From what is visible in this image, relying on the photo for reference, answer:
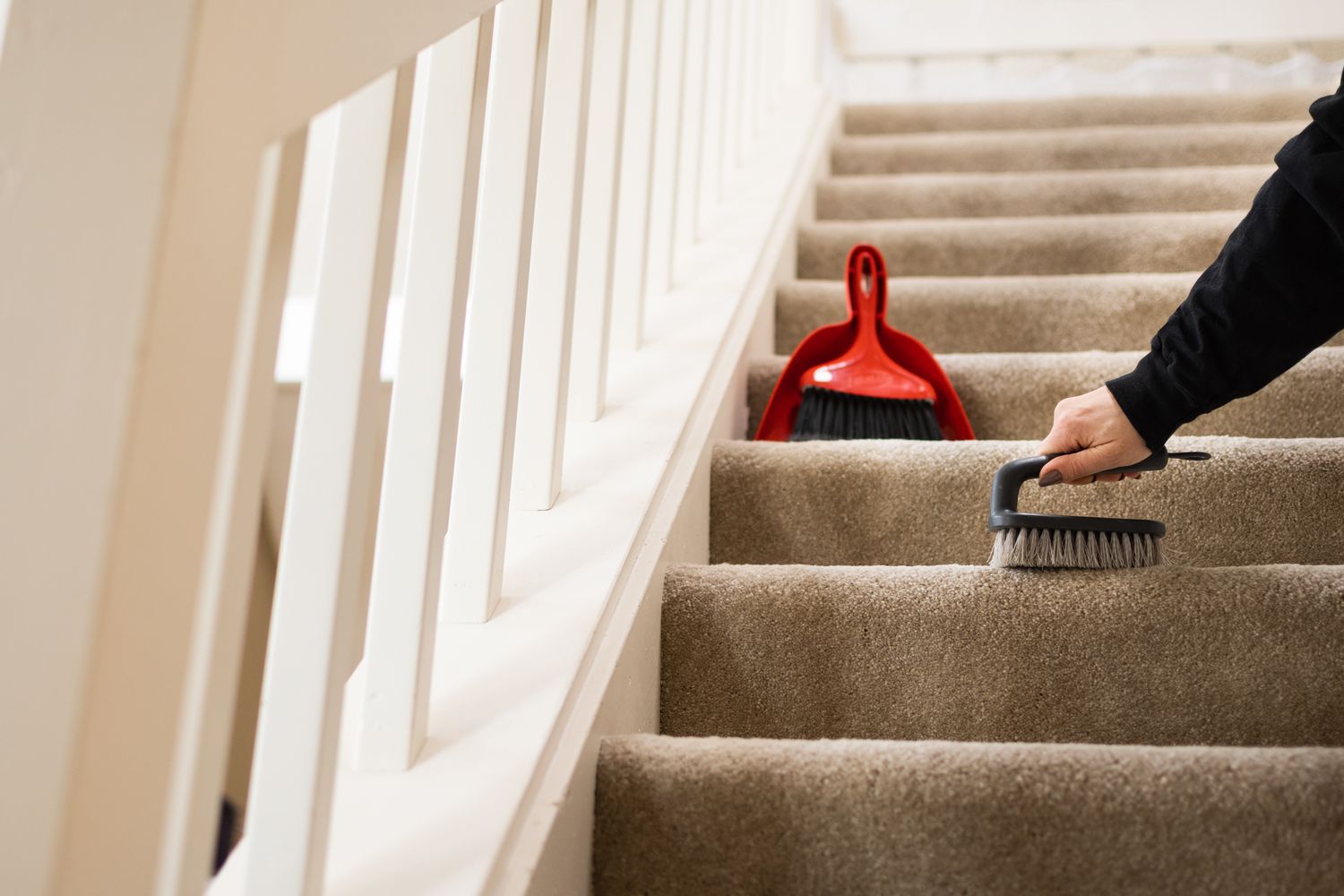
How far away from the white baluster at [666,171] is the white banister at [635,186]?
9 centimetres

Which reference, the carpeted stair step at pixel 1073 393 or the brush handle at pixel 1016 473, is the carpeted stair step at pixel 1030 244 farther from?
the brush handle at pixel 1016 473

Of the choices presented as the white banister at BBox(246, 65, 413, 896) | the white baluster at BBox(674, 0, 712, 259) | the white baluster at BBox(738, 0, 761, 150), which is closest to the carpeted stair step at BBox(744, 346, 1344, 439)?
the white baluster at BBox(674, 0, 712, 259)

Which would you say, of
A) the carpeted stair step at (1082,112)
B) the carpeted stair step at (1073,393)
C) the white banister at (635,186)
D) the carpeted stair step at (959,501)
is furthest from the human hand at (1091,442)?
the carpeted stair step at (1082,112)

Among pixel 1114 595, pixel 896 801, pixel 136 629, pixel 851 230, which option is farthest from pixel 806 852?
pixel 851 230

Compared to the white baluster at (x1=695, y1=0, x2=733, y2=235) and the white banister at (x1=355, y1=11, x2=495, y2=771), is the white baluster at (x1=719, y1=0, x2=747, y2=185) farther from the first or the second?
the white banister at (x1=355, y1=11, x2=495, y2=771)

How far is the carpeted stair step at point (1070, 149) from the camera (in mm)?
2051

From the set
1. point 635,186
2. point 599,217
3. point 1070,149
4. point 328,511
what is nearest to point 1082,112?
point 1070,149

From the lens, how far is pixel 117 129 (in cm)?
37

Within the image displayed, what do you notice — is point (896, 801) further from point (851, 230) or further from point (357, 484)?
point (851, 230)

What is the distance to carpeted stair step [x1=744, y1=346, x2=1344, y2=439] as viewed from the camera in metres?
1.19

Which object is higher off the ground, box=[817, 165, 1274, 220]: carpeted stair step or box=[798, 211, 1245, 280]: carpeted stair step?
box=[817, 165, 1274, 220]: carpeted stair step

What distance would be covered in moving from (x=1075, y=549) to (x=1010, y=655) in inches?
3.9

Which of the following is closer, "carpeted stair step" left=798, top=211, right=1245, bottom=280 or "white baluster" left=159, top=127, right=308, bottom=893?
"white baluster" left=159, top=127, right=308, bottom=893

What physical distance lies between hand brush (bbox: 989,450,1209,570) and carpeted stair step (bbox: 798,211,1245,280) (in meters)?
0.88
